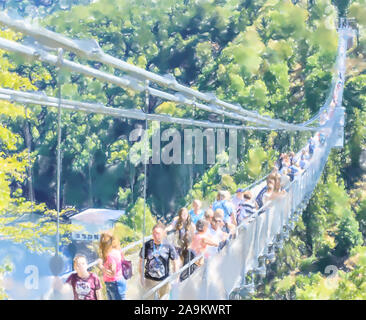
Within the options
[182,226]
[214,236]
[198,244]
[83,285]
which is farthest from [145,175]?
[83,285]

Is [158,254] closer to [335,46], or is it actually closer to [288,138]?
[288,138]

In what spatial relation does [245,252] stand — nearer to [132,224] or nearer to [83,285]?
[83,285]

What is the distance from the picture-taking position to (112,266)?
3.41 metres

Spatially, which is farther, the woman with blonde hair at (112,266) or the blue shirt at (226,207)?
the blue shirt at (226,207)

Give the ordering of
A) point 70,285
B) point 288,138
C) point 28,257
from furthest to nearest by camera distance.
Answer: point 28,257 < point 288,138 < point 70,285

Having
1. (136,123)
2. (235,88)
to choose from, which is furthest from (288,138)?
(136,123)

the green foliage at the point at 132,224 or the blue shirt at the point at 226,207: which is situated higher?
the blue shirt at the point at 226,207

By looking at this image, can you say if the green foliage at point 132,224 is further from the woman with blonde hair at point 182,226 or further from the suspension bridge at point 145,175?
the woman with blonde hair at point 182,226

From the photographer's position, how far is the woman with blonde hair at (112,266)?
3379mm

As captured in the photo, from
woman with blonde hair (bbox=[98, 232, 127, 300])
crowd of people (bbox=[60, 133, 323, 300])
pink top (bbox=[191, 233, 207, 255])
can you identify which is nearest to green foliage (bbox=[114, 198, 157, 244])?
crowd of people (bbox=[60, 133, 323, 300])

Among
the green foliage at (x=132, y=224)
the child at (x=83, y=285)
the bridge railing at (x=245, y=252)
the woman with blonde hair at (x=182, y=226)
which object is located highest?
the woman with blonde hair at (x=182, y=226)

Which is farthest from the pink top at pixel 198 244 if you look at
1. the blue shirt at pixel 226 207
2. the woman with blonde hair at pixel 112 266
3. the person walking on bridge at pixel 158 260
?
the woman with blonde hair at pixel 112 266

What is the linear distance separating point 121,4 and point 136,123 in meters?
5.34
